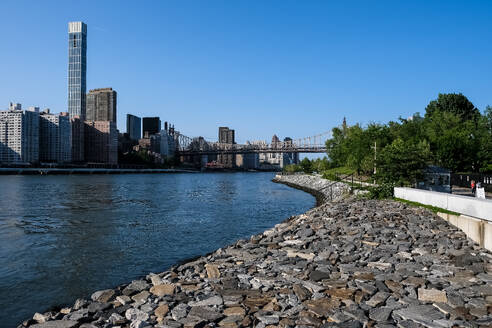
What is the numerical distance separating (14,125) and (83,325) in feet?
547

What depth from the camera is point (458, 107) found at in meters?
63.3

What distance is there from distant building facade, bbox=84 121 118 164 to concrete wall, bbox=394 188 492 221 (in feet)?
567

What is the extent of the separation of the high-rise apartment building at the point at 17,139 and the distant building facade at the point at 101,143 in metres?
32.3

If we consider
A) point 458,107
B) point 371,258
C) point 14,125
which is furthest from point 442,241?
point 14,125

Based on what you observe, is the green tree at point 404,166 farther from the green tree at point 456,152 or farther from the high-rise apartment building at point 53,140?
the high-rise apartment building at point 53,140

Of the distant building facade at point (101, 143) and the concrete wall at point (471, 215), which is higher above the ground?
the distant building facade at point (101, 143)

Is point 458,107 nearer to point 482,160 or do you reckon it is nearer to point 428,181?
point 482,160

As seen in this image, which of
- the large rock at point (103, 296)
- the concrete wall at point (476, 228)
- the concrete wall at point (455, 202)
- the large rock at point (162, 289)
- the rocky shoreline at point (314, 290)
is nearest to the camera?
the rocky shoreline at point (314, 290)

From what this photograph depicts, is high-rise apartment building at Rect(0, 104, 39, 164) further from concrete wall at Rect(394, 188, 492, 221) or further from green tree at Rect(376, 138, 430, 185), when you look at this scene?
concrete wall at Rect(394, 188, 492, 221)

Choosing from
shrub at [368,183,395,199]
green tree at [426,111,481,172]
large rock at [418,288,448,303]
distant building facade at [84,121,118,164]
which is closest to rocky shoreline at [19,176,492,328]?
large rock at [418,288,448,303]

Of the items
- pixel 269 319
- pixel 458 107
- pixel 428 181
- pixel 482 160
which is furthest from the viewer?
pixel 458 107

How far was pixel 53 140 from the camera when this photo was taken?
161125 mm

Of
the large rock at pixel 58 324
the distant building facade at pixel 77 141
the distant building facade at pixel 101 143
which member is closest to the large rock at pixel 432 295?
the large rock at pixel 58 324

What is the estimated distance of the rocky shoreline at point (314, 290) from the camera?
579 cm
